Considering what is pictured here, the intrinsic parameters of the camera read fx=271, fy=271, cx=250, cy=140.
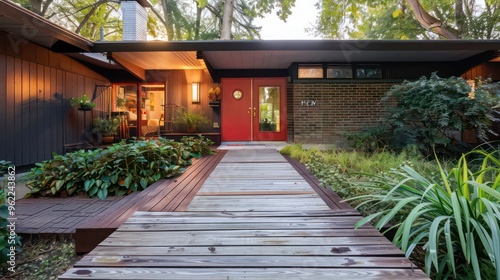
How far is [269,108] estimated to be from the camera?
792 cm

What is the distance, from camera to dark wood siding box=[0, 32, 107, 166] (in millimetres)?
4574

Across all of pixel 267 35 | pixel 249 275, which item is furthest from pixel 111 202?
pixel 267 35

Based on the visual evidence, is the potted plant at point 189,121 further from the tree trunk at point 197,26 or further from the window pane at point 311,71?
the tree trunk at point 197,26

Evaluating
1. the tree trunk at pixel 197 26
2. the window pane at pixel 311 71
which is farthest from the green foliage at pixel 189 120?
the tree trunk at pixel 197 26

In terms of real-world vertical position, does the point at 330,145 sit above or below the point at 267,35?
below

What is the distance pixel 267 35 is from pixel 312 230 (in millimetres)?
14182

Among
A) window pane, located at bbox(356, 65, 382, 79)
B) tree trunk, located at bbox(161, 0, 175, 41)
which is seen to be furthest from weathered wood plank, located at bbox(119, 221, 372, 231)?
tree trunk, located at bbox(161, 0, 175, 41)

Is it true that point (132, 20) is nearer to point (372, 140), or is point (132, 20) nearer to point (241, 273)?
point (372, 140)

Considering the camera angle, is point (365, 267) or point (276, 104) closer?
point (365, 267)

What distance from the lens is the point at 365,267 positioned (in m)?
1.31

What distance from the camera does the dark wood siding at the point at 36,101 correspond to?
4.57 meters

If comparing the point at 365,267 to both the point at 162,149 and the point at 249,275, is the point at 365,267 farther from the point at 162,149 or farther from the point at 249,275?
the point at 162,149

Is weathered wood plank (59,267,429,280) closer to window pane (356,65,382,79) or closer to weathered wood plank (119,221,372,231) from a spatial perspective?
weathered wood plank (119,221,372,231)

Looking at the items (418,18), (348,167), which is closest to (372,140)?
(348,167)
